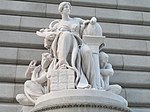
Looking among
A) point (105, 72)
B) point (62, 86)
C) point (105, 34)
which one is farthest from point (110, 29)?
point (62, 86)

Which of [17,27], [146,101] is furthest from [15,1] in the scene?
[146,101]

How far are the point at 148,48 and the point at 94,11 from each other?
1.72 metres

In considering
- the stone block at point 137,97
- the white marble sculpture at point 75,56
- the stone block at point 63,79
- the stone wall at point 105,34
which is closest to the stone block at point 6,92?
the stone wall at point 105,34

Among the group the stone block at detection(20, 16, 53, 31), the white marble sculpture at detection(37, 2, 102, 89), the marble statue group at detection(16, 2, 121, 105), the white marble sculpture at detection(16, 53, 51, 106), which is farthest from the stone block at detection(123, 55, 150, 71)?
the white marble sculpture at detection(16, 53, 51, 106)

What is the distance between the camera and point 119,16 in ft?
30.6

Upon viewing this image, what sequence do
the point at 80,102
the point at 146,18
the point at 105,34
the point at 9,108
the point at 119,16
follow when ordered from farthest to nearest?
the point at 146,18, the point at 119,16, the point at 105,34, the point at 9,108, the point at 80,102

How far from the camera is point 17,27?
8680mm

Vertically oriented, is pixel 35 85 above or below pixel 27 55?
below

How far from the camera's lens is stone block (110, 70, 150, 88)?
8266 millimetres

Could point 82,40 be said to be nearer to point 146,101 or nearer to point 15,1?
point 146,101

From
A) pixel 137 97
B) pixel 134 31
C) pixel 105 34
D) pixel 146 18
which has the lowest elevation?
pixel 137 97

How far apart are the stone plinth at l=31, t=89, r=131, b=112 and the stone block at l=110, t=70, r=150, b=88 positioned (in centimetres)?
233

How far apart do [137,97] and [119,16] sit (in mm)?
2390

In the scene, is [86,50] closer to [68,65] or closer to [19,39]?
[68,65]
